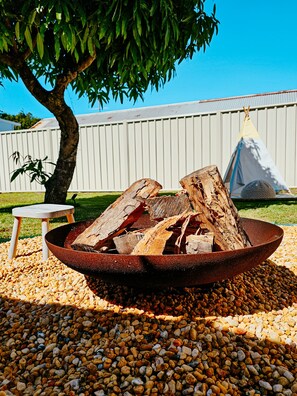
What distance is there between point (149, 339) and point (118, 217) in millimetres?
556

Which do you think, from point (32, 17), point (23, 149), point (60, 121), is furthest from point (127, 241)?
point (23, 149)

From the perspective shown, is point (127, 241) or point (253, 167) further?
point (253, 167)

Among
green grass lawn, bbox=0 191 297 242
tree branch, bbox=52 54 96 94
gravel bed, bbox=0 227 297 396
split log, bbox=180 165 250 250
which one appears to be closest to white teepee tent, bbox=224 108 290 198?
green grass lawn, bbox=0 191 297 242

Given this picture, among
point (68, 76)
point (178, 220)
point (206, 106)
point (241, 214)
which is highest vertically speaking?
point (206, 106)

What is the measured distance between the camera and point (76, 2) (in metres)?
2.80

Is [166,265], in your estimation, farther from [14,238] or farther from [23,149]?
[23,149]

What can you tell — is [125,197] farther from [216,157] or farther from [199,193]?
[216,157]

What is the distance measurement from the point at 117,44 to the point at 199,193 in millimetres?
2727

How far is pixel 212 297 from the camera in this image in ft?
4.73

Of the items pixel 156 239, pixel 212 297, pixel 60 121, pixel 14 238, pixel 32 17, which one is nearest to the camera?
pixel 156 239

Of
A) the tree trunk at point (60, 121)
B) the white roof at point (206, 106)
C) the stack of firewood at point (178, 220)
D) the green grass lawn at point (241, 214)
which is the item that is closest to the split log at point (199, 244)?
the stack of firewood at point (178, 220)

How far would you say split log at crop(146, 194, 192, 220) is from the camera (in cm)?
152

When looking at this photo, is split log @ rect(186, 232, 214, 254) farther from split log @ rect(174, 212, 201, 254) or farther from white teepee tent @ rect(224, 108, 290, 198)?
white teepee tent @ rect(224, 108, 290, 198)

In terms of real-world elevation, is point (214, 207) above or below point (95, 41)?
below
